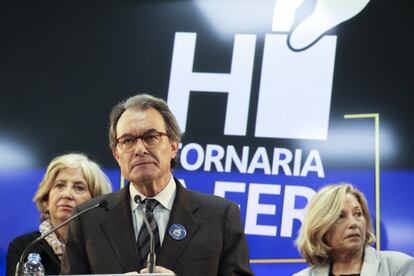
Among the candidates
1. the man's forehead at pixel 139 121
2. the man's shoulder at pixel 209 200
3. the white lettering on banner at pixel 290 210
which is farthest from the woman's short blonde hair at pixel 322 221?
the man's forehead at pixel 139 121

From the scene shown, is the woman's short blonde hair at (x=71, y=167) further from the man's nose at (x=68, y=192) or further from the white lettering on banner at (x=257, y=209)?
the white lettering on banner at (x=257, y=209)

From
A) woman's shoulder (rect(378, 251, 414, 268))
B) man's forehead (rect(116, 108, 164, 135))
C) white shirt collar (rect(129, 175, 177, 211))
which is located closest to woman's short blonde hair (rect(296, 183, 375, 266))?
woman's shoulder (rect(378, 251, 414, 268))

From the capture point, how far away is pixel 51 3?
5.29 metres

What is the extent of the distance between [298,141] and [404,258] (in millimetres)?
1068

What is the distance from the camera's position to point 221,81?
4875mm

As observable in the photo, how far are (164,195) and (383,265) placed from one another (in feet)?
4.35

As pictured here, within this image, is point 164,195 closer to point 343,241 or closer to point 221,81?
point 343,241

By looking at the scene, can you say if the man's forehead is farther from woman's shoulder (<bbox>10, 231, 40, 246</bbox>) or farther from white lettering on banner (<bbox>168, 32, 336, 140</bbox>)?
white lettering on banner (<bbox>168, 32, 336, 140</bbox>)

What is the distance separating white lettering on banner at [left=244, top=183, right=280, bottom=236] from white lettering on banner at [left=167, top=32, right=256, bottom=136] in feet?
1.16

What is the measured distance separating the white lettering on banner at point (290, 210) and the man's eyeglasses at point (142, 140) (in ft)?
5.74

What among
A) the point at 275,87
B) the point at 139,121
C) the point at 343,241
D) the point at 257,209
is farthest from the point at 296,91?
the point at 139,121

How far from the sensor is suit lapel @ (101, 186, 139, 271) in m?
2.85

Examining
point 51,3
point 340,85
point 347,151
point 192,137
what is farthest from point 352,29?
point 51,3

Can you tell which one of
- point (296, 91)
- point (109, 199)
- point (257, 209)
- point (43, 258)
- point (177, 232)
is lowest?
point (43, 258)
